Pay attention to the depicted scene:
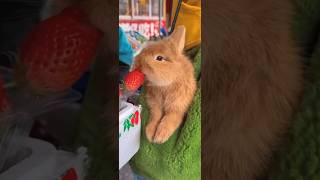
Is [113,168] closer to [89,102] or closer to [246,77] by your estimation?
[89,102]

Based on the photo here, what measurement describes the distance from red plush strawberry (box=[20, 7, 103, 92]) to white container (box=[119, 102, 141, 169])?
81 millimetres

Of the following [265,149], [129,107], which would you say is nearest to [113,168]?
[129,107]

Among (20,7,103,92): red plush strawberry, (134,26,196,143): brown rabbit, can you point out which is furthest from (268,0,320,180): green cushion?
(20,7,103,92): red plush strawberry

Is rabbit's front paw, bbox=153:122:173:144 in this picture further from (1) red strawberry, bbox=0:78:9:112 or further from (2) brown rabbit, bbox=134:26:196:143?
(1) red strawberry, bbox=0:78:9:112

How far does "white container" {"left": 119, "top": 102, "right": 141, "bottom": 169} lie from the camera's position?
445mm

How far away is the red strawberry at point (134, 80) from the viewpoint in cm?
43

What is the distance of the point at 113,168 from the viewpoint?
0.48 m

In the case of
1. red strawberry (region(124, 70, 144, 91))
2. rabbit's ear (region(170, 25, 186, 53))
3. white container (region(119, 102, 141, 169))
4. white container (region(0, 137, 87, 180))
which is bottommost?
white container (region(0, 137, 87, 180))

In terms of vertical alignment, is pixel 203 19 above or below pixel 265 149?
above

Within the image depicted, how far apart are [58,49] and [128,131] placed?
0.13 meters

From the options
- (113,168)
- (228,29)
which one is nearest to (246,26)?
(228,29)

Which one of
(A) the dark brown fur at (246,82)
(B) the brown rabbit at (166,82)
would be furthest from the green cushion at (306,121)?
(B) the brown rabbit at (166,82)

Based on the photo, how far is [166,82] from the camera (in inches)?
17.1

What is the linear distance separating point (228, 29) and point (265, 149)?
15 cm
